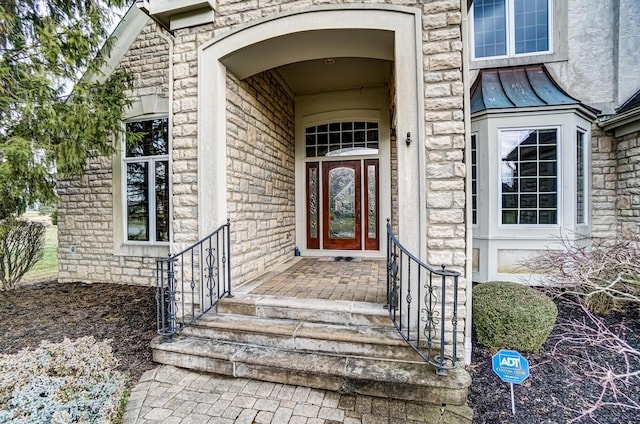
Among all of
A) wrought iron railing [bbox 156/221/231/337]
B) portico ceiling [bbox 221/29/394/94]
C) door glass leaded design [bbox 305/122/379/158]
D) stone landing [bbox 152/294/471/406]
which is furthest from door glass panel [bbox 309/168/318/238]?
stone landing [bbox 152/294/471/406]

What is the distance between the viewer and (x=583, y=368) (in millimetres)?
2869

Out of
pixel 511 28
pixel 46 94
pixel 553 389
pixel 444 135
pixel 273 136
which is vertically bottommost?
pixel 553 389

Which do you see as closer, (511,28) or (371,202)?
(511,28)

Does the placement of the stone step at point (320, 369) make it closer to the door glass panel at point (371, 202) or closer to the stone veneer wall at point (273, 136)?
the stone veneer wall at point (273, 136)

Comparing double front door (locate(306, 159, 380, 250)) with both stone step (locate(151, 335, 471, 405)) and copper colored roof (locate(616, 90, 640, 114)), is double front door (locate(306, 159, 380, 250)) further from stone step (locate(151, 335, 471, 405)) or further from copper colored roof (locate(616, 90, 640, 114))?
copper colored roof (locate(616, 90, 640, 114))

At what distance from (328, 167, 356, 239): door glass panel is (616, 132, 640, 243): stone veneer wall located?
4572mm

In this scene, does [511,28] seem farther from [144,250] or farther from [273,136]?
[144,250]

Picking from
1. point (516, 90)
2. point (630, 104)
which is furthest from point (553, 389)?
point (630, 104)

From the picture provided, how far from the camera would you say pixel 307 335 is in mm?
2830

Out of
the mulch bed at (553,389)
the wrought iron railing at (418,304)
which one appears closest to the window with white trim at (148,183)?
the wrought iron railing at (418,304)

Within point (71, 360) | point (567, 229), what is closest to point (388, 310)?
point (71, 360)

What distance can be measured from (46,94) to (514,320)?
5.64 metres

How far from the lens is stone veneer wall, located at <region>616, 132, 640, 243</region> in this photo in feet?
16.9

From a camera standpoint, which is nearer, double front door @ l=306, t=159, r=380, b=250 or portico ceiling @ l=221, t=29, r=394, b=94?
portico ceiling @ l=221, t=29, r=394, b=94
